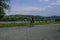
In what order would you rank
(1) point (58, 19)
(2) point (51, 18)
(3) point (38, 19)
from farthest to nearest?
(1) point (58, 19)
(2) point (51, 18)
(3) point (38, 19)

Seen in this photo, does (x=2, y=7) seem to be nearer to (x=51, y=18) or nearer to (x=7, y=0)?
(x=7, y=0)

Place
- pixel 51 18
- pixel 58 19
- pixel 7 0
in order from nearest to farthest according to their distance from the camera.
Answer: pixel 7 0 < pixel 51 18 < pixel 58 19

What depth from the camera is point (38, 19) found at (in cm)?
4916

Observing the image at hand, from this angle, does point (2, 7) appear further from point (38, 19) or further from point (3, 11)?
point (38, 19)

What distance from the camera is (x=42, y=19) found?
165 ft

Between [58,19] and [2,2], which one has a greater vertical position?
[2,2]

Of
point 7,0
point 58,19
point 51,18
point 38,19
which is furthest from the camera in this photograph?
point 58,19

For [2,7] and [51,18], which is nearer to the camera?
[2,7]

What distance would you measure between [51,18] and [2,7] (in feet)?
64.7

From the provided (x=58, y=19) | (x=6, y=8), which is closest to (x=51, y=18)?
(x=58, y=19)

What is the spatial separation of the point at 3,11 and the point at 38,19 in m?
12.3

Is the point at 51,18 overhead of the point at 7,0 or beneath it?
beneath

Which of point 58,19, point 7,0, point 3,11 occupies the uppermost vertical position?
point 7,0

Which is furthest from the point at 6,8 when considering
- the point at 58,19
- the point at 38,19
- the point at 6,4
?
the point at 58,19
